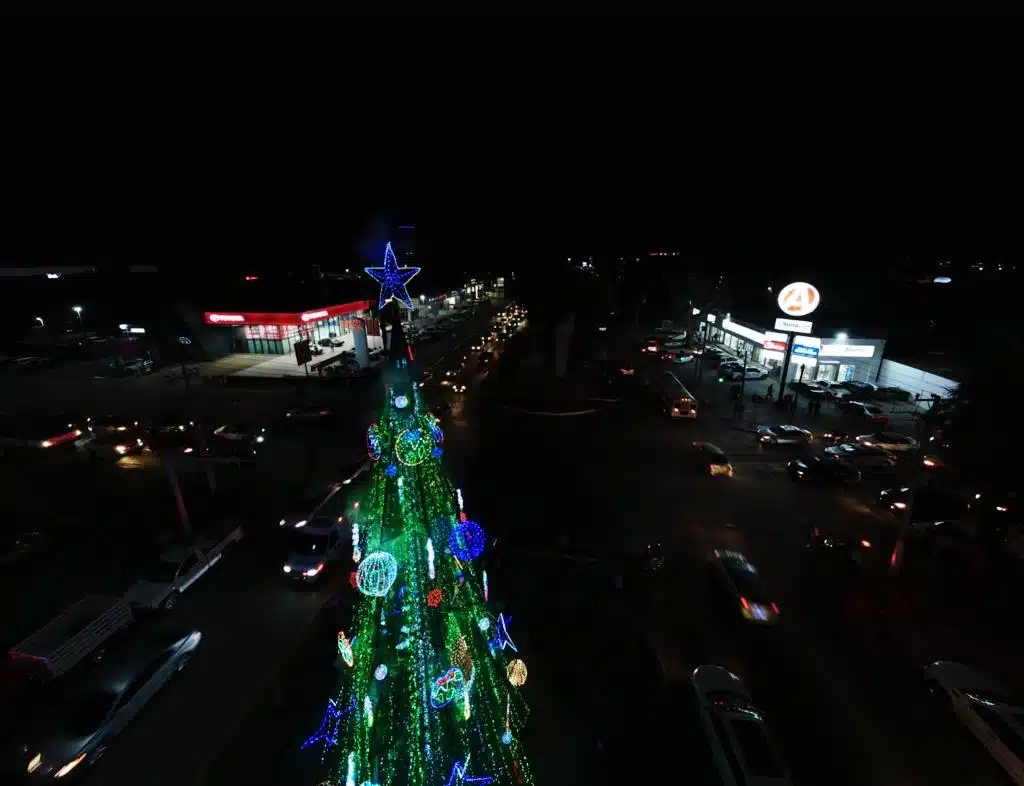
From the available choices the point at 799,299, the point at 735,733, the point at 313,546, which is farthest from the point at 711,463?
the point at 313,546

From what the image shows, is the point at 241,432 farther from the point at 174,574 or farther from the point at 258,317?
the point at 258,317

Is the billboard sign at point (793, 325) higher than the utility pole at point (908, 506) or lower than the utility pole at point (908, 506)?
higher

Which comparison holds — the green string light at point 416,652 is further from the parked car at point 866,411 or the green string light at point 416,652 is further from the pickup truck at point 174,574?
the parked car at point 866,411

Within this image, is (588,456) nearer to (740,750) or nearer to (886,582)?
(886,582)

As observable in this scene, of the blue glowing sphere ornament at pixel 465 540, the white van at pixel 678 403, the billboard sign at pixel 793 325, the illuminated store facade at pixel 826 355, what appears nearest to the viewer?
the blue glowing sphere ornament at pixel 465 540

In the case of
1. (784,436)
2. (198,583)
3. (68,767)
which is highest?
(68,767)

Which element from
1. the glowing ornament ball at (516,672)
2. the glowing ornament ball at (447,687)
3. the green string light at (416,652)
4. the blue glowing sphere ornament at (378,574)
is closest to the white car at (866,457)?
the glowing ornament ball at (516,672)

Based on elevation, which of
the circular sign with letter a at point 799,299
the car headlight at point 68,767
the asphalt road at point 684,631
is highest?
the circular sign with letter a at point 799,299
